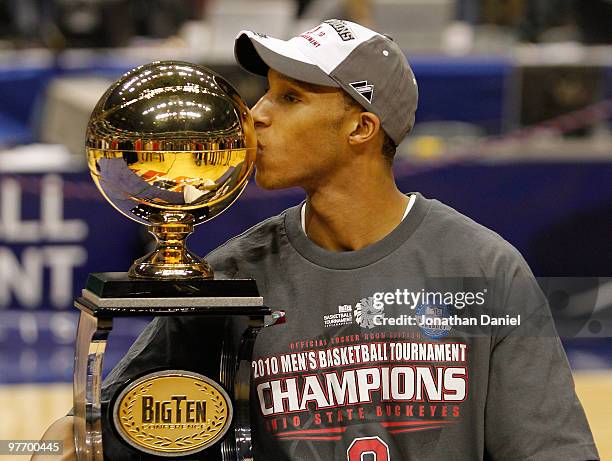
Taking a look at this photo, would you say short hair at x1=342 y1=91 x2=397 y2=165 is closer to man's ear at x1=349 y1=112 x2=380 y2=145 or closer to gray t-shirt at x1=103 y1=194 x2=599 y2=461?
man's ear at x1=349 y1=112 x2=380 y2=145

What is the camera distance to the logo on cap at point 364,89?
6.40 ft

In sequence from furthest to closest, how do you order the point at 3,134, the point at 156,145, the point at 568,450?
1. the point at 3,134
2. the point at 568,450
3. the point at 156,145

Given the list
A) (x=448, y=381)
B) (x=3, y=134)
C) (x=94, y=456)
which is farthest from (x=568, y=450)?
(x=3, y=134)

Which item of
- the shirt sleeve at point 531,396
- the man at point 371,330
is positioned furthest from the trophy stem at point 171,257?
the shirt sleeve at point 531,396

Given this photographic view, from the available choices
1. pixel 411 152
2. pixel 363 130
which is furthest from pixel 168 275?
pixel 411 152

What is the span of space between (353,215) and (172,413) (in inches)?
19.0

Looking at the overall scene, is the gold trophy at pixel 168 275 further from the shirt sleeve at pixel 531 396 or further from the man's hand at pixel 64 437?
the shirt sleeve at pixel 531 396

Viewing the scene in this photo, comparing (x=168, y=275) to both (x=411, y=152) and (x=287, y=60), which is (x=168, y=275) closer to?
(x=287, y=60)

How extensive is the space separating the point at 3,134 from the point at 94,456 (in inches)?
239

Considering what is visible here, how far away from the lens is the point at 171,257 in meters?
1.86

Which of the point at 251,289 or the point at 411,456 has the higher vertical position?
the point at 251,289

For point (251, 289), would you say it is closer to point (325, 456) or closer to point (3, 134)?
Answer: point (325, 456)

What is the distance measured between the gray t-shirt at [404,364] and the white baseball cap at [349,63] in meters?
0.24

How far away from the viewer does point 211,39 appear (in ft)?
26.8
